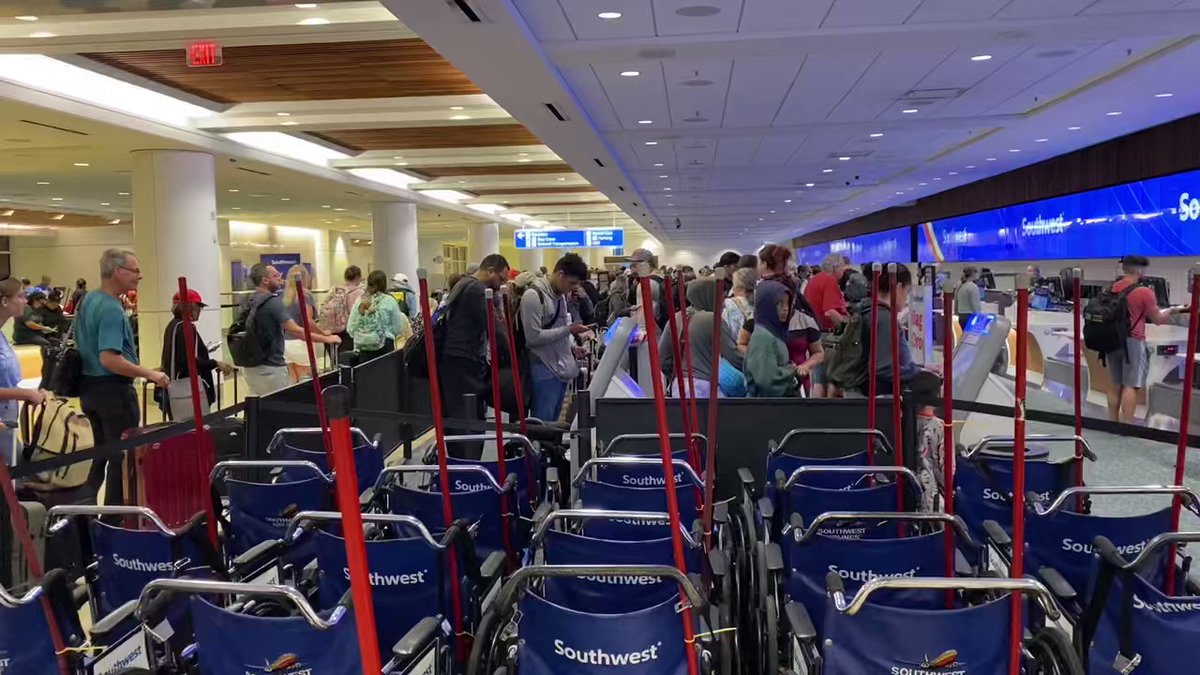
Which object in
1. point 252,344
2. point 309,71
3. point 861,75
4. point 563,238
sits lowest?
point 252,344

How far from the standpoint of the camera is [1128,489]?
285 cm

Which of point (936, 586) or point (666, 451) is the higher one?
point (666, 451)

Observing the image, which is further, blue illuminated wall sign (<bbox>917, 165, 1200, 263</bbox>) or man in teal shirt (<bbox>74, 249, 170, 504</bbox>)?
blue illuminated wall sign (<bbox>917, 165, 1200, 263</bbox>)

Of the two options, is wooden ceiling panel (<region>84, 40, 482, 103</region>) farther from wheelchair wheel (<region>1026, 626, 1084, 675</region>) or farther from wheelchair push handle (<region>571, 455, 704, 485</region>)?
wheelchair wheel (<region>1026, 626, 1084, 675</region>)

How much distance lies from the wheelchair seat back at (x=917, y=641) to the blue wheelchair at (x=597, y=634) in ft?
1.02

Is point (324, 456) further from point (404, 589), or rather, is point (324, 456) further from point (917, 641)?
point (917, 641)

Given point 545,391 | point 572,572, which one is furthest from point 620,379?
point 572,572

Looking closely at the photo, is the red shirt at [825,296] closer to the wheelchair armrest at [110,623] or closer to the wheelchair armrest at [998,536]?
the wheelchair armrest at [998,536]

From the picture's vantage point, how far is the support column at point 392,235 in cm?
1709

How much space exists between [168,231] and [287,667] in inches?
370

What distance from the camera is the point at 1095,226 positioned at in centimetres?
1141

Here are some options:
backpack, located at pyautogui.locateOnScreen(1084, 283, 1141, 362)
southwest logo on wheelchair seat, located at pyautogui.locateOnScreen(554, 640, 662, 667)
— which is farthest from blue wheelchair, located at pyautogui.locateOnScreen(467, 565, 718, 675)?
backpack, located at pyautogui.locateOnScreen(1084, 283, 1141, 362)

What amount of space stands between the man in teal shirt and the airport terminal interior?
0.06 ft

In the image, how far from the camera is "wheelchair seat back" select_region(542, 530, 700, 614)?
2.34 meters
